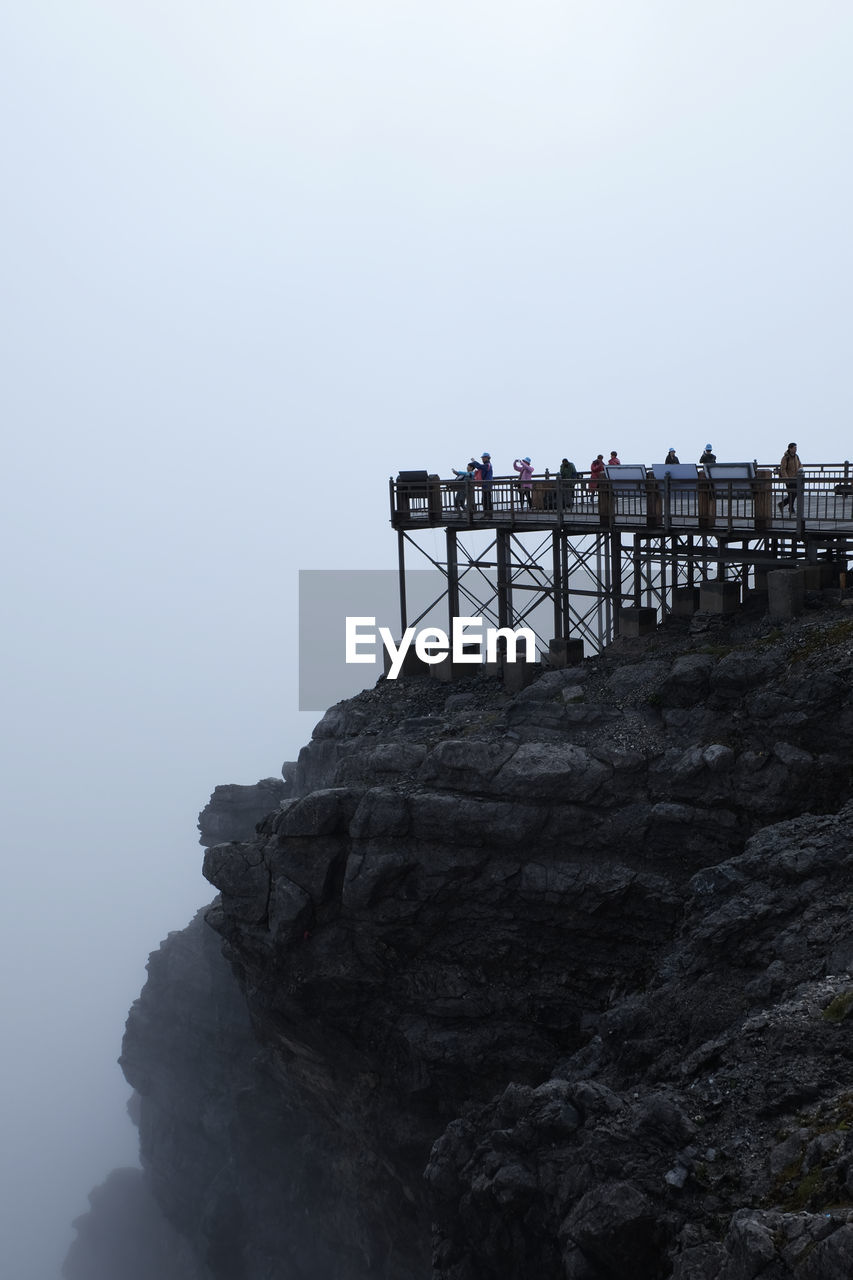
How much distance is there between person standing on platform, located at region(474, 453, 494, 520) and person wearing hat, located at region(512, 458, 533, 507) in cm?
103

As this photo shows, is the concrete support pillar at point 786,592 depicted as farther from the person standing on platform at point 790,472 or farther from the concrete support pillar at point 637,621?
the concrete support pillar at point 637,621

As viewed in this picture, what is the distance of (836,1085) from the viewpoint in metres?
13.1

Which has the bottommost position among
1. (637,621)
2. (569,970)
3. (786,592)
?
(569,970)

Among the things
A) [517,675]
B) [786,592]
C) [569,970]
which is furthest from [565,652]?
[569,970]

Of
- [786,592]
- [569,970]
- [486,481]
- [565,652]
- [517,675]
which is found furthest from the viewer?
[486,481]

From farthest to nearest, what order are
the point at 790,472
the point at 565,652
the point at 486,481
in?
the point at 486,481, the point at 565,652, the point at 790,472

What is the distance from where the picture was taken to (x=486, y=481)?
34156 mm

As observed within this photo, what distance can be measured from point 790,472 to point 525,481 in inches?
353

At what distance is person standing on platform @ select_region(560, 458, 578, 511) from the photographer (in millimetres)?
31969

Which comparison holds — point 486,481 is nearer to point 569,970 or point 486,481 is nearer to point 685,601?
point 685,601

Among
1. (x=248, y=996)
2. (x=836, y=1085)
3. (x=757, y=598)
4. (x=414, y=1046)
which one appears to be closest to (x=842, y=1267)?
(x=836, y=1085)

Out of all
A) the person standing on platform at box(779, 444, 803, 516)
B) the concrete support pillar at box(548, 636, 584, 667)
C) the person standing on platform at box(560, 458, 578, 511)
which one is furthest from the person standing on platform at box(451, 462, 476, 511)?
the person standing on platform at box(779, 444, 803, 516)

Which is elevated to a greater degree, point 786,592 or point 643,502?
point 643,502

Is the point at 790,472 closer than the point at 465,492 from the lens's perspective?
Yes
